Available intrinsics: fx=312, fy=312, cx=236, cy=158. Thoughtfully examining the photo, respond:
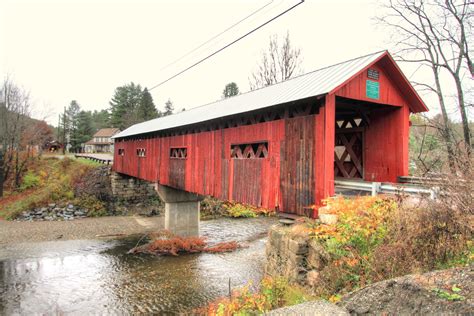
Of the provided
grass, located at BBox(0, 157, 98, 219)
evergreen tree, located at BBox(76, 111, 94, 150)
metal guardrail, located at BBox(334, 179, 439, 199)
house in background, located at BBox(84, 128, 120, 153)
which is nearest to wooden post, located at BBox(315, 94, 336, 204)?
metal guardrail, located at BBox(334, 179, 439, 199)

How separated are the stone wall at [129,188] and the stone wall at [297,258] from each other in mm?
18510

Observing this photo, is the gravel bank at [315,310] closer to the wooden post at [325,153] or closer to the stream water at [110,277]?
the wooden post at [325,153]

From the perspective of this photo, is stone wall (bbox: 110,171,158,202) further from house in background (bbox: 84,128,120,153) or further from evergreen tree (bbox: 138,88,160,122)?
house in background (bbox: 84,128,120,153)

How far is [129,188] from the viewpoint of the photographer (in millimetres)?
23000

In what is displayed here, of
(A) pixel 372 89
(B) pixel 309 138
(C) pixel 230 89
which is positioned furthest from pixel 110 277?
(C) pixel 230 89

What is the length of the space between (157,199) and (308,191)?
Answer: 1869 centimetres

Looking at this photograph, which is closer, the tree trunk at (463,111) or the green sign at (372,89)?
the green sign at (372,89)

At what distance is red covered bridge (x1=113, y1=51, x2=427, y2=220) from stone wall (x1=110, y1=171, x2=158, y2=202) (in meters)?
13.0

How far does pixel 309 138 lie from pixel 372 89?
2209 millimetres

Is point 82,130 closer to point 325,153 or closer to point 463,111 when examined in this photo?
point 463,111

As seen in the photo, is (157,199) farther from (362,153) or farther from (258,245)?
(362,153)

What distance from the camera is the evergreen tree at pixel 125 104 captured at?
169 feet

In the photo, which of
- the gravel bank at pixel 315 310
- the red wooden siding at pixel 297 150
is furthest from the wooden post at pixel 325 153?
the gravel bank at pixel 315 310

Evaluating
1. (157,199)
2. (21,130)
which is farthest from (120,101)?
(157,199)
